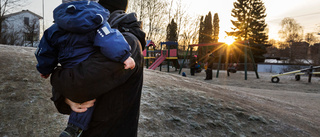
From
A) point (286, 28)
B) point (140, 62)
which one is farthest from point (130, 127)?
point (286, 28)

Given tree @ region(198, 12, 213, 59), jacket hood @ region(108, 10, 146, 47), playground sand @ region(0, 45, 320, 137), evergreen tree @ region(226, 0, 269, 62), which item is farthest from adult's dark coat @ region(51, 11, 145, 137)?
tree @ region(198, 12, 213, 59)

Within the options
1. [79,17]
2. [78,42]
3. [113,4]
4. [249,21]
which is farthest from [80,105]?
[249,21]

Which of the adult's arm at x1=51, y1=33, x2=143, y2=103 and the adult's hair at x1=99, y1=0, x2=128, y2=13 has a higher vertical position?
the adult's hair at x1=99, y1=0, x2=128, y2=13

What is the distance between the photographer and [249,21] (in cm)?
3812

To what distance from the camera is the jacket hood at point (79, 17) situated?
91cm

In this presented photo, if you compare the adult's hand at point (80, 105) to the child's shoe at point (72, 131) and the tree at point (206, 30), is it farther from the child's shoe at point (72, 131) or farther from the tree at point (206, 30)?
the tree at point (206, 30)

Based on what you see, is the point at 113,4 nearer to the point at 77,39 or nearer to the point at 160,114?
the point at 77,39

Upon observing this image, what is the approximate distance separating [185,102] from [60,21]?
281cm

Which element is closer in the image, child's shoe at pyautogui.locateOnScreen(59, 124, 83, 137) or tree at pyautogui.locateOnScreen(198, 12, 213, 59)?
child's shoe at pyautogui.locateOnScreen(59, 124, 83, 137)

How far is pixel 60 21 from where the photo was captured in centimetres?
93

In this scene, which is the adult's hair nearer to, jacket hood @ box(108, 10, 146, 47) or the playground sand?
jacket hood @ box(108, 10, 146, 47)

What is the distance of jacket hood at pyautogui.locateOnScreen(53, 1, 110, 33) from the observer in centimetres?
91

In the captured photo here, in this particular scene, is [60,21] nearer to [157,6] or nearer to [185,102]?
[185,102]

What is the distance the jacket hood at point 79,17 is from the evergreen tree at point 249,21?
39.4m
